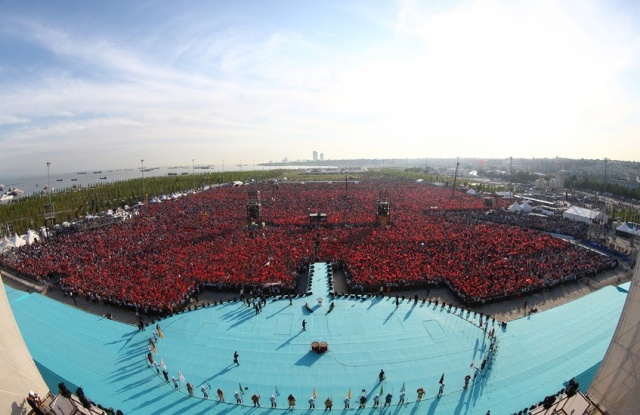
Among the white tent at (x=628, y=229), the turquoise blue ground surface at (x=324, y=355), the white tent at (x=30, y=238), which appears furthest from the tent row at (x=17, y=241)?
the white tent at (x=628, y=229)

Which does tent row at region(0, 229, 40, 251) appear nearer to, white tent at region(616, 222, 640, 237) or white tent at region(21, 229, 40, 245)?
white tent at region(21, 229, 40, 245)

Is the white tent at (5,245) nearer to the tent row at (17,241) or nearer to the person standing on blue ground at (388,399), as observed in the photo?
the tent row at (17,241)

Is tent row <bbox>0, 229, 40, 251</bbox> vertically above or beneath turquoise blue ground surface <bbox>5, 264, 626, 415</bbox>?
above

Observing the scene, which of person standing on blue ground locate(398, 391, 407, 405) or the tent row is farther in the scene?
the tent row

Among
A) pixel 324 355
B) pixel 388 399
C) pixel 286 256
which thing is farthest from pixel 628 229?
pixel 324 355

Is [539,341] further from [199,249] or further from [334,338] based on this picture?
[199,249]

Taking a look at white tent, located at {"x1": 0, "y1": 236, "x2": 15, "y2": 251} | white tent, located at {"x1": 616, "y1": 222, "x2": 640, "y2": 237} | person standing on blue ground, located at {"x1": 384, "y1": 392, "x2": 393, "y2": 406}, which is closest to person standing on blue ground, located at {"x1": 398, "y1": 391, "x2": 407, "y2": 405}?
person standing on blue ground, located at {"x1": 384, "y1": 392, "x2": 393, "y2": 406}

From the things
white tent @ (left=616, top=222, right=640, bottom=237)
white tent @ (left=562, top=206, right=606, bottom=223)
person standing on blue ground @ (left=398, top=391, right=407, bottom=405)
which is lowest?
person standing on blue ground @ (left=398, top=391, right=407, bottom=405)
